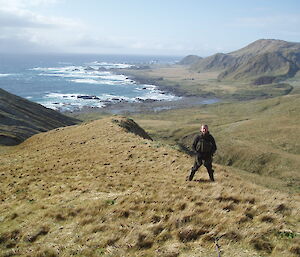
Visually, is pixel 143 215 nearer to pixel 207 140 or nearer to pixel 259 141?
pixel 207 140

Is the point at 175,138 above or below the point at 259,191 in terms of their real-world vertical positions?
below

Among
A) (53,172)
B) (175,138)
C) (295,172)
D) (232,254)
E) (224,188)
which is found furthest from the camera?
(175,138)

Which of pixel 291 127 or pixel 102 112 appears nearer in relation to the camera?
pixel 291 127

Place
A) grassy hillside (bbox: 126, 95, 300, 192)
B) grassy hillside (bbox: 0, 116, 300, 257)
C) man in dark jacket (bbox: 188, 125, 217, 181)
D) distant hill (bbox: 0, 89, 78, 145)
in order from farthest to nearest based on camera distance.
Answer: grassy hillside (bbox: 126, 95, 300, 192) → distant hill (bbox: 0, 89, 78, 145) → man in dark jacket (bbox: 188, 125, 217, 181) → grassy hillside (bbox: 0, 116, 300, 257)

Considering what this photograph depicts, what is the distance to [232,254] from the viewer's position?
1062 centimetres

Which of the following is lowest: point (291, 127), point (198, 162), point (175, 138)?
point (175, 138)

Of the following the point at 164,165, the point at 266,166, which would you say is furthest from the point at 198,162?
the point at 266,166

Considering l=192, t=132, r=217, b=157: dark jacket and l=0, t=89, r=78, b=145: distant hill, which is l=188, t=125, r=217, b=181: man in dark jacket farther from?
l=0, t=89, r=78, b=145: distant hill

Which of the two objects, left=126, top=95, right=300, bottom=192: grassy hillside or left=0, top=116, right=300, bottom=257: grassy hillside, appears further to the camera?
left=126, top=95, right=300, bottom=192: grassy hillside

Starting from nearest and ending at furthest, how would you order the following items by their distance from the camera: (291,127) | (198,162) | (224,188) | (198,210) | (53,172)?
1. (198,210)
2. (224,188)
3. (198,162)
4. (53,172)
5. (291,127)

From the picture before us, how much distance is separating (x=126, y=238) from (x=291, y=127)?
101 metres

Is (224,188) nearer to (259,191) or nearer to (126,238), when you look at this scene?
(259,191)

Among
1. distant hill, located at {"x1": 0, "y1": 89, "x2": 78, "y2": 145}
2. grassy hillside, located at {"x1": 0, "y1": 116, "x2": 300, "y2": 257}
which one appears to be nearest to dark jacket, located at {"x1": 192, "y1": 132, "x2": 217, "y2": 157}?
grassy hillside, located at {"x1": 0, "y1": 116, "x2": 300, "y2": 257}

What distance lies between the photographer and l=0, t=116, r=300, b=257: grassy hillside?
1136 cm
